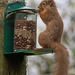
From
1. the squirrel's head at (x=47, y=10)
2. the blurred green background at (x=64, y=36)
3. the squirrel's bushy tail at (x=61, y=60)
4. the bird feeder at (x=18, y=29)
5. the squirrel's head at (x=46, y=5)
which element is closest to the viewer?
the squirrel's bushy tail at (x=61, y=60)

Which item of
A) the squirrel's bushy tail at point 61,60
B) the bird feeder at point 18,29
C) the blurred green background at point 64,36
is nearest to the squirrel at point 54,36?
the squirrel's bushy tail at point 61,60

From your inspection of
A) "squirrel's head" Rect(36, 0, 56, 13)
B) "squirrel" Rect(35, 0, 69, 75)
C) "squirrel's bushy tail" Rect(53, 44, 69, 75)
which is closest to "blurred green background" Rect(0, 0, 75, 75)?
"squirrel's head" Rect(36, 0, 56, 13)

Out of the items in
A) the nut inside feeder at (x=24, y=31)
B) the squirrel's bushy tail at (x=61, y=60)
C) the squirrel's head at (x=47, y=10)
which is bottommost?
the squirrel's bushy tail at (x=61, y=60)

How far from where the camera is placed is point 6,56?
11.1ft

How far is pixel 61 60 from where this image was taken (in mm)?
3217

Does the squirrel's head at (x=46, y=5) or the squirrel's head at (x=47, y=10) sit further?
the squirrel's head at (x=46, y=5)

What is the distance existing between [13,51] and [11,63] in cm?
16

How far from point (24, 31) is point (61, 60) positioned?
56cm

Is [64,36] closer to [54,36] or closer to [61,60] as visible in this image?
[54,36]

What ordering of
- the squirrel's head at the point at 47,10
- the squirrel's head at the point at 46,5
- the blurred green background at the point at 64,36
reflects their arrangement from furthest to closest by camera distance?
the blurred green background at the point at 64,36, the squirrel's head at the point at 46,5, the squirrel's head at the point at 47,10

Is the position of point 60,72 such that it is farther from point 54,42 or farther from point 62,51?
point 54,42

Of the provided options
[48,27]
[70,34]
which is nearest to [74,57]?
[70,34]

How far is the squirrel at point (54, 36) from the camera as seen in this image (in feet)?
10.5

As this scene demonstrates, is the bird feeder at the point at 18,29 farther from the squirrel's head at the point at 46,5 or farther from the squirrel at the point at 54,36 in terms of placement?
the squirrel's head at the point at 46,5
